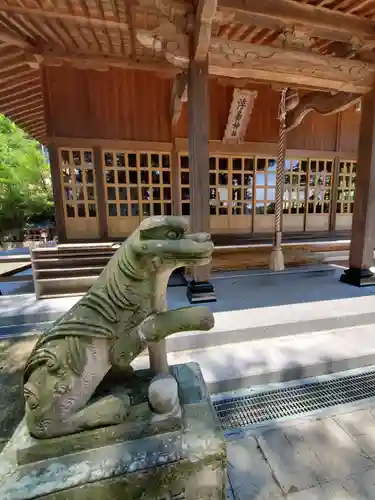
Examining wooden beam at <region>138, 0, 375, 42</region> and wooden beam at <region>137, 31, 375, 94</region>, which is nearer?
wooden beam at <region>138, 0, 375, 42</region>

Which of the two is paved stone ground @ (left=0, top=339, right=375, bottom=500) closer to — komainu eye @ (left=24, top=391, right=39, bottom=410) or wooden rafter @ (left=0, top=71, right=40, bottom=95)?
komainu eye @ (left=24, top=391, right=39, bottom=410)

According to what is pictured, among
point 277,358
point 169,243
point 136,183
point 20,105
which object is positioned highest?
point 20,105

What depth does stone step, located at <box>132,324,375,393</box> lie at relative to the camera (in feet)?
8.59

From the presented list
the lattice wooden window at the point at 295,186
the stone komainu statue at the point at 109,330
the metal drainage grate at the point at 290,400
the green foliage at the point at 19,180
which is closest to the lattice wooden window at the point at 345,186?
the lattice wooden window at the point at 295,186

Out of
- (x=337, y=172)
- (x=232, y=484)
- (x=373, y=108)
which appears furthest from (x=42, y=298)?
(x=337, y=172)

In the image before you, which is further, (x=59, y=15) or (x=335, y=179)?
(x=335, y=179)

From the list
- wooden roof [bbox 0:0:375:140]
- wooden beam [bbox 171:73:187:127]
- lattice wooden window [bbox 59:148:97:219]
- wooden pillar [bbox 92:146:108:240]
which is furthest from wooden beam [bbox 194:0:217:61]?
lattice wooden window [bbox 59:148:97:219]

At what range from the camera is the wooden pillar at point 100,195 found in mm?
6090

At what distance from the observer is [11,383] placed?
2.57 metres

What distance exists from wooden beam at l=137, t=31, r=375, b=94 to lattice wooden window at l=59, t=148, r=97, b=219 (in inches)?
129

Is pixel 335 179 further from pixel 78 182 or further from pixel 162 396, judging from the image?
pixel 162 396

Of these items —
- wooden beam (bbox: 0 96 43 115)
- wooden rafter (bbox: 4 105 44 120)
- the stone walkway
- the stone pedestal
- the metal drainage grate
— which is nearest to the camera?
the stone pedestal

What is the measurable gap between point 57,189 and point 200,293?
4.24 metres

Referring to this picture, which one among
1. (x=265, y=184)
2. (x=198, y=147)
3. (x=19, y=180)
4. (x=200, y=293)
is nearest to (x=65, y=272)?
(x=200, y=293)
